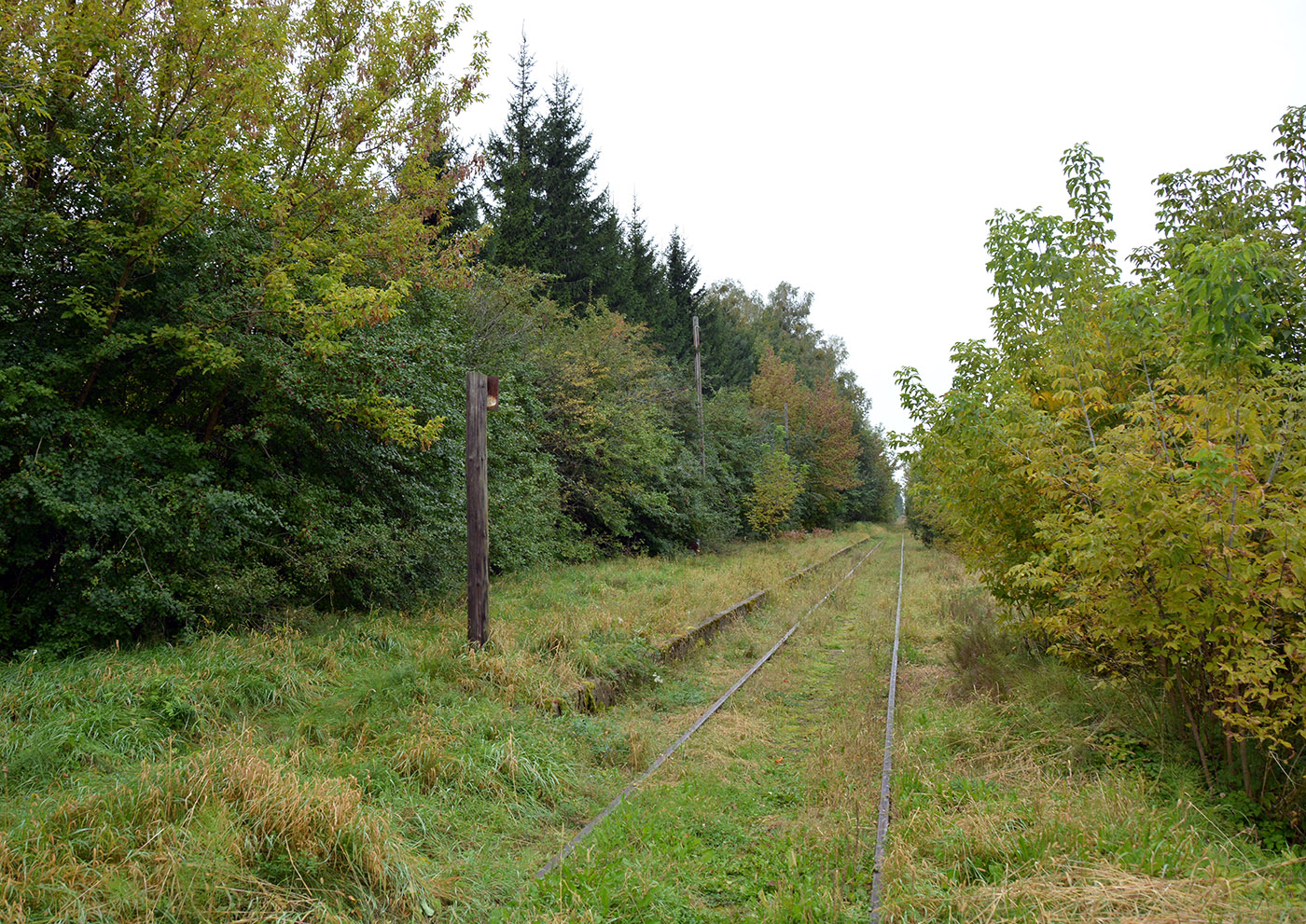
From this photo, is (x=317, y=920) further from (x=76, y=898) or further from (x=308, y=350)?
(x=308, y=350)

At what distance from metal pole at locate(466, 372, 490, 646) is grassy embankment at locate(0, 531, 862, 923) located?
35cm

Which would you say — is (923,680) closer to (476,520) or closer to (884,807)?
(884,807)

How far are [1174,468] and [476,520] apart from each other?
6.36 m

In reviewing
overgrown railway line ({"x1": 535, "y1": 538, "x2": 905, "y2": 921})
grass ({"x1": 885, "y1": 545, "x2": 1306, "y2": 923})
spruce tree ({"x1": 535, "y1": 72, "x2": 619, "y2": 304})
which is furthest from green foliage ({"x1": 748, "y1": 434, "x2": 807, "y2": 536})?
grass ({"x1": 885, "y1": 545, "x2": 1306, "y2": 923})

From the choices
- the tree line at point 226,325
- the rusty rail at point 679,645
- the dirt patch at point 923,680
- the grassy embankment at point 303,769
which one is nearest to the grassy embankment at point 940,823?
the dirt patch at point 923,680

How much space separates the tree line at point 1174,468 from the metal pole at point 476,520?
4.83m

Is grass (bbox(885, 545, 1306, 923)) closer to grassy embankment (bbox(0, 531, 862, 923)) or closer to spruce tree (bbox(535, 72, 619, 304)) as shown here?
grassy embankment (bbox(0, 531, 862, 923))

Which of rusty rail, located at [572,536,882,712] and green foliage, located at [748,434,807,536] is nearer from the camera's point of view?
rusty rail, located at [572,536,882,712]

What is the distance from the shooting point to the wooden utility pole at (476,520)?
26.0 ft

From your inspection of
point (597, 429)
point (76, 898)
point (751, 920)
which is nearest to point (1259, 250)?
point (751, 920)

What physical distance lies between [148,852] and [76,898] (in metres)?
0.33

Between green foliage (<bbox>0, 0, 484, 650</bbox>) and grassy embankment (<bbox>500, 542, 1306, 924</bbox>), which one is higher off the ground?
green foliage (<bbox>0, 0, 484, 650</bbox>)

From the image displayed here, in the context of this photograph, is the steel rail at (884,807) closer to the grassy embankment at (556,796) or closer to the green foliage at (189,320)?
the grassy embankment at (556,796)

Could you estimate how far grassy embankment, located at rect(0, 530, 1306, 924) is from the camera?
3.61 metres
